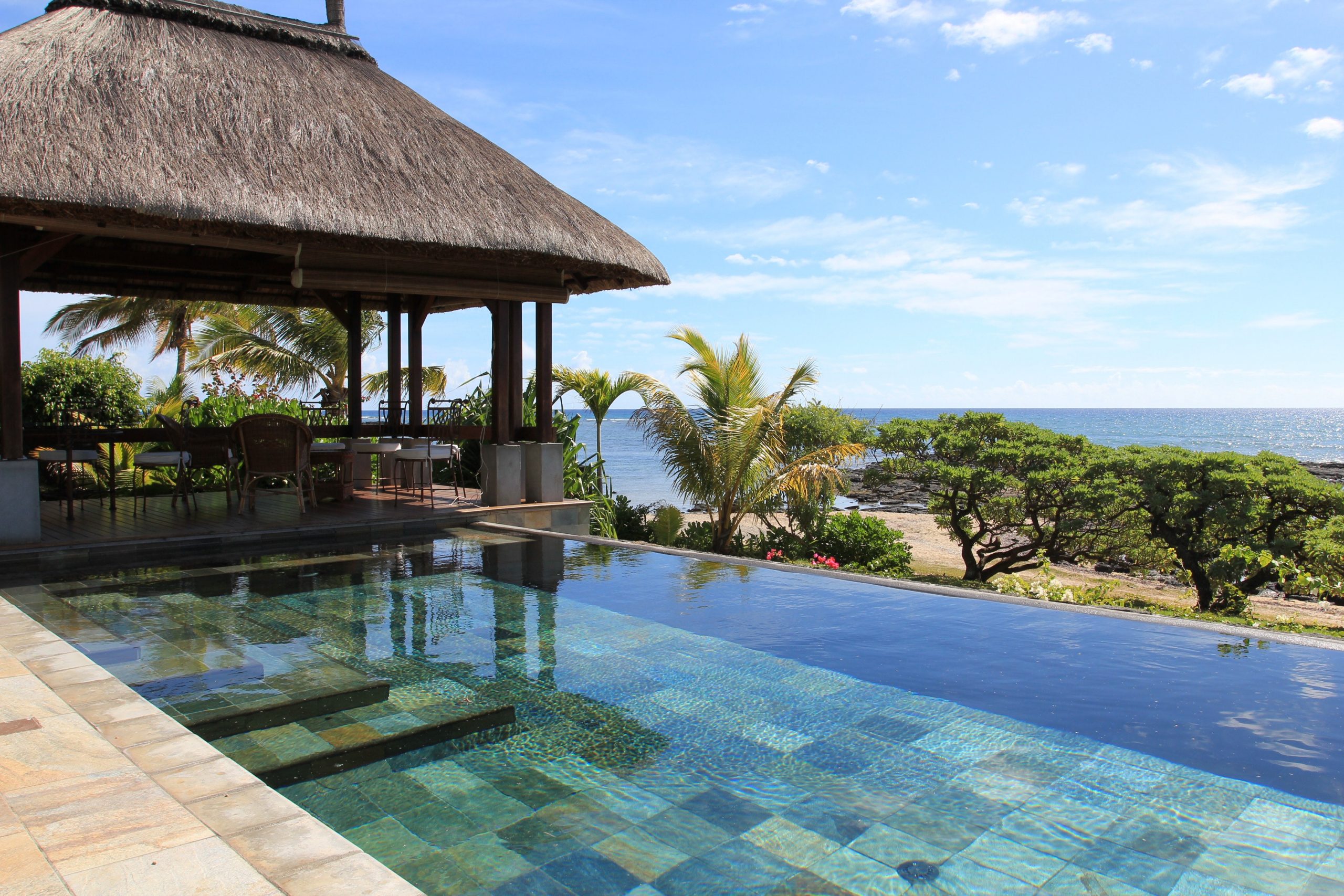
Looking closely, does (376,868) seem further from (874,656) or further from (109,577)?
(109,577)

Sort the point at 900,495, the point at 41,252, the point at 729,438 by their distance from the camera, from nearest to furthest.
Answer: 1. the point at 41,252
2. the point at 729,438
3. the point at 900,495

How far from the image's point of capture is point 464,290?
7750 millimetres

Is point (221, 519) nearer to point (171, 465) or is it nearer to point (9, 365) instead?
point (171, 465)

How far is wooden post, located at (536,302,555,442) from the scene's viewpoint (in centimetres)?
847

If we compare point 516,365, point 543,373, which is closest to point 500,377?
point 516,365

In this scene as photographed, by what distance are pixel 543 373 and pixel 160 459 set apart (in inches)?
140

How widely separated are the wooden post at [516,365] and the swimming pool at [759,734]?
12.2 ft

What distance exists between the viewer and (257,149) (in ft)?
21.6

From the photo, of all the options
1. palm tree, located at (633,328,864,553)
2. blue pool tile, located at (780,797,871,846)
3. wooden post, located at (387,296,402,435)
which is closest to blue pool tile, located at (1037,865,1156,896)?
blue pool tile, located at (780,797,871,846)

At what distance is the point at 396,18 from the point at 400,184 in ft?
15.7

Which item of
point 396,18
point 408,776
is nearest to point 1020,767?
point 408,776

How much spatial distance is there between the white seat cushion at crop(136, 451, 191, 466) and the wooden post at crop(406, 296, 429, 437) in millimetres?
3358

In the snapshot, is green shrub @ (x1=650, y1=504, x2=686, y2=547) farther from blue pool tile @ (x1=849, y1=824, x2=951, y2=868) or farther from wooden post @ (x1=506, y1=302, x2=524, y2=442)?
blue pool tile @ (x1=849, y1=824, x2=951, y2=868)

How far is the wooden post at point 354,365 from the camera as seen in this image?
33.1ft
